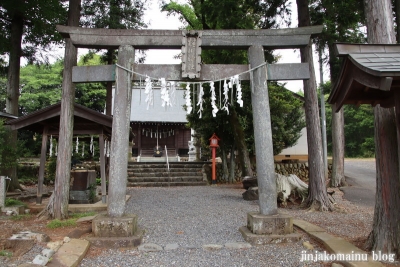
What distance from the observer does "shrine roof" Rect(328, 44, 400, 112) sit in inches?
133

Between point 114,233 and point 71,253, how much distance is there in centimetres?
90

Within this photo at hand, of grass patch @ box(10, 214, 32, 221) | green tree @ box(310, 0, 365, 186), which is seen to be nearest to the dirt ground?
grass patch @ box(10, 214, 32, 221)

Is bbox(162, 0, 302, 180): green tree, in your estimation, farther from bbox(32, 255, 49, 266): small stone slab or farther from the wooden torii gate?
bbox(32, 255, 49, 266): small stone slab

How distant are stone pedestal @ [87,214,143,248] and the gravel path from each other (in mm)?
176

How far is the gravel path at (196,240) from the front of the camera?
168 inches

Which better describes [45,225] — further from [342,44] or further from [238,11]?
[238,11]

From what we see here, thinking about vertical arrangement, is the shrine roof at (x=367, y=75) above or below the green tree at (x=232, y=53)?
below

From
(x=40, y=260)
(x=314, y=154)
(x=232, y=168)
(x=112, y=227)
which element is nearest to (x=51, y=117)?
(x=112, y=227)

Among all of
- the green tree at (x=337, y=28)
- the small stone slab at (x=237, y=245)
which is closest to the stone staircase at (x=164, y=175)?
the green tree at (x=337, y=28)

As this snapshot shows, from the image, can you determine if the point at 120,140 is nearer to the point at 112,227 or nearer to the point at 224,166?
the point at 112,227

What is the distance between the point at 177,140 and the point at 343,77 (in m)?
21.1

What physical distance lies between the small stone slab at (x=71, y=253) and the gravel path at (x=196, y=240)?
0.14 meters

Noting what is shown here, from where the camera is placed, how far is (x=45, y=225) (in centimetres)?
611

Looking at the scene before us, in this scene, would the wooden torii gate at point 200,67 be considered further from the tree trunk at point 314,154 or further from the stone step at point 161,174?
the stone step at point 161,174
